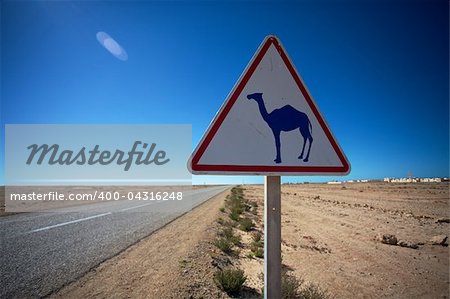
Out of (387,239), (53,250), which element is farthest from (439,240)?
(53,250)

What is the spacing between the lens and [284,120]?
1702 mm

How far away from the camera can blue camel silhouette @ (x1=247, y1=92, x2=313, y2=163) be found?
1676 mm

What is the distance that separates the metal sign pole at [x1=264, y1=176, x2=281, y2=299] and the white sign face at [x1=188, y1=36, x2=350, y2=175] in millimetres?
218

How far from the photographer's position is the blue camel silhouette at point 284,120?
1.68m

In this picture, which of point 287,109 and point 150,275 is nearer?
point 287,109

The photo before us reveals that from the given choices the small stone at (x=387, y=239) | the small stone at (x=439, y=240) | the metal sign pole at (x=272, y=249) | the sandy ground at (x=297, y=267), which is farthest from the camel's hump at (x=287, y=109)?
the small stone at (x=439, y=240)

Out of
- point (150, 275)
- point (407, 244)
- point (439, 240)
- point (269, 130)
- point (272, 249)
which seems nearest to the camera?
point (272, 249)

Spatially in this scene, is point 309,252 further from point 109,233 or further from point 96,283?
point 109,233

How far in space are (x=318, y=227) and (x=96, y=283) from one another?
31.1 feet

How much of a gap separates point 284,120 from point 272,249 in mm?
814

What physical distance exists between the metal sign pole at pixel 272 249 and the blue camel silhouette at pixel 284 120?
29 centimetres

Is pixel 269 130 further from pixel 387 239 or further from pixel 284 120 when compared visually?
pixel 387 239

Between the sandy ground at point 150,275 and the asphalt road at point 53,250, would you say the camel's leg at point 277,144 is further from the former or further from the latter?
the asphalt road at point 53,250

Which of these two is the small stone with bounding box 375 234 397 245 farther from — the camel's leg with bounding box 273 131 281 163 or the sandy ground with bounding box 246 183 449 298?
the camel's leg with bounding box 273 131 281 163
